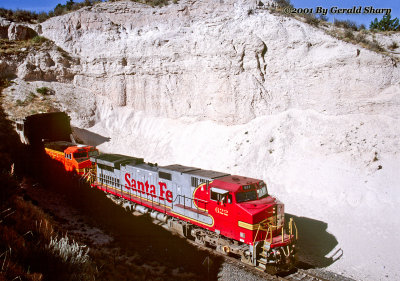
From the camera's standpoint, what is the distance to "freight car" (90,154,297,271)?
11.1 m

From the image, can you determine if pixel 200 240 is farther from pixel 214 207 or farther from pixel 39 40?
pixel 39 40

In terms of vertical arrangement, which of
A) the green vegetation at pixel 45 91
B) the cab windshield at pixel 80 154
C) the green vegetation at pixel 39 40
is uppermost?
the green vegetation at pixel 39 40

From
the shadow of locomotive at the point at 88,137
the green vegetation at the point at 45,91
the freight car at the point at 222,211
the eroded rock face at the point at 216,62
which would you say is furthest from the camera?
the green vegetation at the point at 45,91

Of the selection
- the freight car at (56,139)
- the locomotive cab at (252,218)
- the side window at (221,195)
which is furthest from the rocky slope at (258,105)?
the freight car at (56,139)

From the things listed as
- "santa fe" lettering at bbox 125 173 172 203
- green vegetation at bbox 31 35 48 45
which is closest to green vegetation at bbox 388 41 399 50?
"santa fe" lettering at bbox 125 173 172 203

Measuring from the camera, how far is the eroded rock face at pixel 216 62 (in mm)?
21703

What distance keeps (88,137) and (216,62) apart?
16697 millimetres

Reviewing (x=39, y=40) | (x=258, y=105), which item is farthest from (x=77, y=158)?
(x=39, y=40)

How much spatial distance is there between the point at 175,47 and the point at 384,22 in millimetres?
31476

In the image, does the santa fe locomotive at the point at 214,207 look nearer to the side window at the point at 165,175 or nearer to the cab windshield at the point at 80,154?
the side window at the point at 165,175

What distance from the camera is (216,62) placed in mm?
26891

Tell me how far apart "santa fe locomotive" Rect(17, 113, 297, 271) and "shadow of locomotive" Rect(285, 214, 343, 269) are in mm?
1205

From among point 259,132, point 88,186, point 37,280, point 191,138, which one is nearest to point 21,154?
point 88,186

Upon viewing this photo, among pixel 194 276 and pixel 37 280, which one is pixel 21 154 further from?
pixel 37 280
